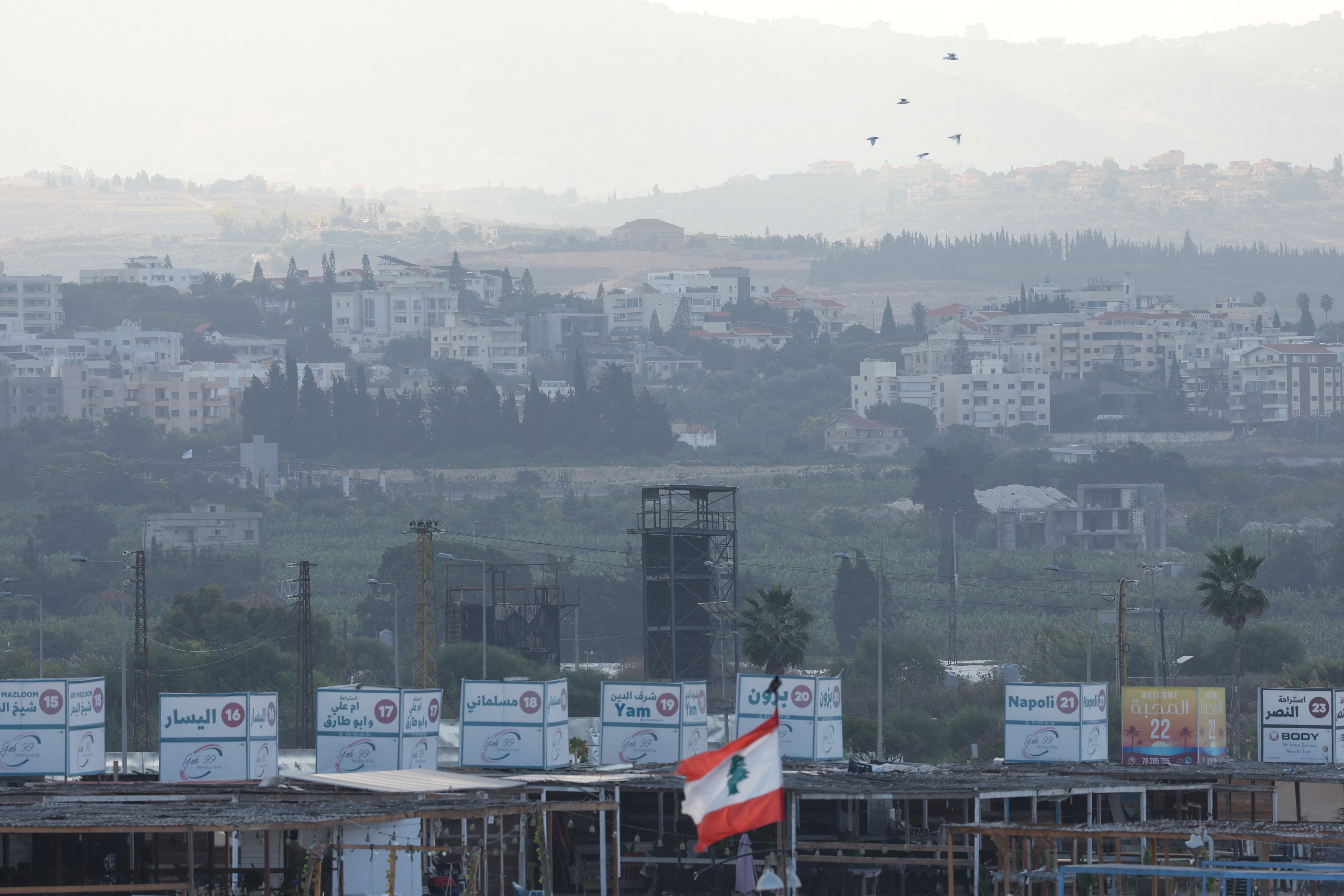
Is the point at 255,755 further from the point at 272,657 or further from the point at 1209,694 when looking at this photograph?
the point at 272,657

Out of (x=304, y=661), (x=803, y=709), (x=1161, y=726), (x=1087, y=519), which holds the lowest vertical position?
(x=1087, y=519)

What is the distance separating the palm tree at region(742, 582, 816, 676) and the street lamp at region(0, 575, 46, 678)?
2338 cm

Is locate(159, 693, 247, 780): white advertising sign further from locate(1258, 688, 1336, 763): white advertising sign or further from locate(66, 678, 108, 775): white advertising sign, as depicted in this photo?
locate(1258, 688, 1336, 763): white advertising sign

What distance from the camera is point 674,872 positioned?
37875 millimetres

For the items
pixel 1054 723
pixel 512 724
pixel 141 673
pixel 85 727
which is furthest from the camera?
pixel 141 673

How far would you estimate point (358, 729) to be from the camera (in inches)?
1545

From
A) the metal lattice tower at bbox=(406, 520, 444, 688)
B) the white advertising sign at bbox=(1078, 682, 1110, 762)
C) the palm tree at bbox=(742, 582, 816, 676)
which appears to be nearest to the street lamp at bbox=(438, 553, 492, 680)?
the metal lattice tower at bbox=(406, 520, 444, 688)

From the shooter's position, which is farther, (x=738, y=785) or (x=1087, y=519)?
(x=1087, y=519)

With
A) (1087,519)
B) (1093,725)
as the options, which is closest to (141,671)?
(1093,725)

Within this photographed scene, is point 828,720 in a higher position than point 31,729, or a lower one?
lower

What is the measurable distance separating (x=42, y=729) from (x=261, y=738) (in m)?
4.50

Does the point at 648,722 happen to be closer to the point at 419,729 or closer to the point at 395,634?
the point at 419,729

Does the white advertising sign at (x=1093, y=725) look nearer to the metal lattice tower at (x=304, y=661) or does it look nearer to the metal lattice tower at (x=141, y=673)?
the metal lattice tower at (x=141, y=673)

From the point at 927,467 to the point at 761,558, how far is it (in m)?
31.1
